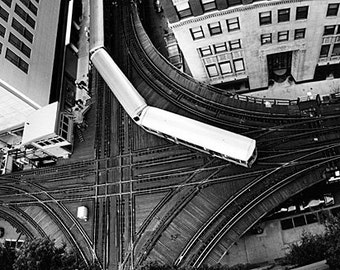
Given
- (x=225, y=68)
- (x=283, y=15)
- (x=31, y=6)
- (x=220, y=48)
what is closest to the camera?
(x=283, y=15)

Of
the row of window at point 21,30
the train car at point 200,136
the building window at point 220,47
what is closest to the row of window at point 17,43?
the row of window at point 21,30

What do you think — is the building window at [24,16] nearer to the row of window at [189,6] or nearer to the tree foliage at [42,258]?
the row of window at [189,6]

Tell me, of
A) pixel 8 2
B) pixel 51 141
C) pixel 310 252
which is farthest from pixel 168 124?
pixel 8 2

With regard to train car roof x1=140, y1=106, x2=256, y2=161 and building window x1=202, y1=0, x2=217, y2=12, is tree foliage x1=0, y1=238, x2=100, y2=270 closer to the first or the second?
train car roof x1=140, y1=106, x2=256, y2=161

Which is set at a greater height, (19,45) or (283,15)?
(19,45)

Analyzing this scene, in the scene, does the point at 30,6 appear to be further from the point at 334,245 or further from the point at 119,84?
the point at 334,245

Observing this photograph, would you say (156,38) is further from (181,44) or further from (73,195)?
(73,195)
